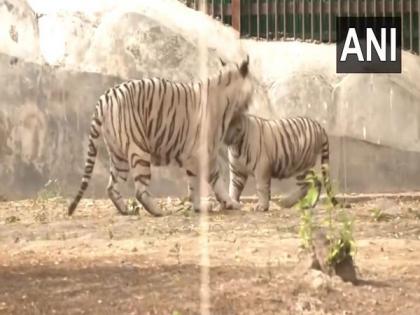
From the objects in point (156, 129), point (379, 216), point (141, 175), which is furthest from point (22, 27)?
point (379, 216)

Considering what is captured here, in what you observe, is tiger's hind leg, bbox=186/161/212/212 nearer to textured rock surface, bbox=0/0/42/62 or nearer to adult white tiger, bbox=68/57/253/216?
adult white tiger, bbox=68/57/253/216

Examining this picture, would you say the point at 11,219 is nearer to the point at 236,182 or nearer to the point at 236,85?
the point at 236,182

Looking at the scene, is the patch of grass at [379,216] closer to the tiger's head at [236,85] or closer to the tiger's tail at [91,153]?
the tiger's head at [236,85]

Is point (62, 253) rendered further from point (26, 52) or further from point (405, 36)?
point (405, 36)

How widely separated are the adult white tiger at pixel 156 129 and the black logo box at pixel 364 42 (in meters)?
0.85

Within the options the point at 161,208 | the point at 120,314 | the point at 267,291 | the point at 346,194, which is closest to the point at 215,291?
the point at 267,291

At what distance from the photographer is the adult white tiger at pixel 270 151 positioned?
6.64 metres

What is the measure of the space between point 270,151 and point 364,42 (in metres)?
0.95

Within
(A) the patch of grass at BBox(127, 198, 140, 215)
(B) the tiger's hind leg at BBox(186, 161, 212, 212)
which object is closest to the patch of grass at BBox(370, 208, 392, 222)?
(B) the tiger's hind leg at BBox(186, 161, 212, 212)

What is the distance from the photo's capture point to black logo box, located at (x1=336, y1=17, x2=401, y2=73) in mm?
6770

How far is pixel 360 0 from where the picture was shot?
681 cm

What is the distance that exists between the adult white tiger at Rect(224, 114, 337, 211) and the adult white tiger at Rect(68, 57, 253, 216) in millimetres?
156

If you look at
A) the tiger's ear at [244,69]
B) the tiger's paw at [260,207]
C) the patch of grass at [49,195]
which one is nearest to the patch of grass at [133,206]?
the patch of grass at [49,195]

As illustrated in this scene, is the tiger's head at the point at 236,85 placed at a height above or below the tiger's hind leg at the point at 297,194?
above
